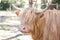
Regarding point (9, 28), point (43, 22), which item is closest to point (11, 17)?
point (9, 28)

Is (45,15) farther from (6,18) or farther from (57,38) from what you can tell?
(6,18)

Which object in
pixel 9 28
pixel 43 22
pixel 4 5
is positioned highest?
pixel 43 22

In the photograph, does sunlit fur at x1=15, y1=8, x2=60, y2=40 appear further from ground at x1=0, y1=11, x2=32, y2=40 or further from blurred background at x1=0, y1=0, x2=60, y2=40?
blurred background at x1=0, y1=0, x2=60, y2=40

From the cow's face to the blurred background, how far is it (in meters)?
2.10

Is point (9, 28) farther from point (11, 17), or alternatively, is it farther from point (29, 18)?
point (29, 18)

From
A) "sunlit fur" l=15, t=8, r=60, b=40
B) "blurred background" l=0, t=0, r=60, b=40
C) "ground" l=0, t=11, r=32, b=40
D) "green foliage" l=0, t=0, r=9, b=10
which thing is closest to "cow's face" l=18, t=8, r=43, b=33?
"sunlit fur" l=15, t=8, r=60, b=40

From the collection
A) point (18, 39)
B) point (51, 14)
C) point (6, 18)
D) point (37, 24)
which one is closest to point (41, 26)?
point (37, 24)

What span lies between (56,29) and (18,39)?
2.20 meters

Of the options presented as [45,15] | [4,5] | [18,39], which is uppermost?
[45,15]

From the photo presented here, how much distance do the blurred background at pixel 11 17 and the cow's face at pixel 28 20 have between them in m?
2.10

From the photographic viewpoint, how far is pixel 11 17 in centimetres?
682

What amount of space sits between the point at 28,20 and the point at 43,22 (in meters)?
0.24

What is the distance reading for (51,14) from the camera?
104 inches

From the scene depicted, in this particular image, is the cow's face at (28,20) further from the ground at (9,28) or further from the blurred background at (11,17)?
the blurred background at (11,17)
